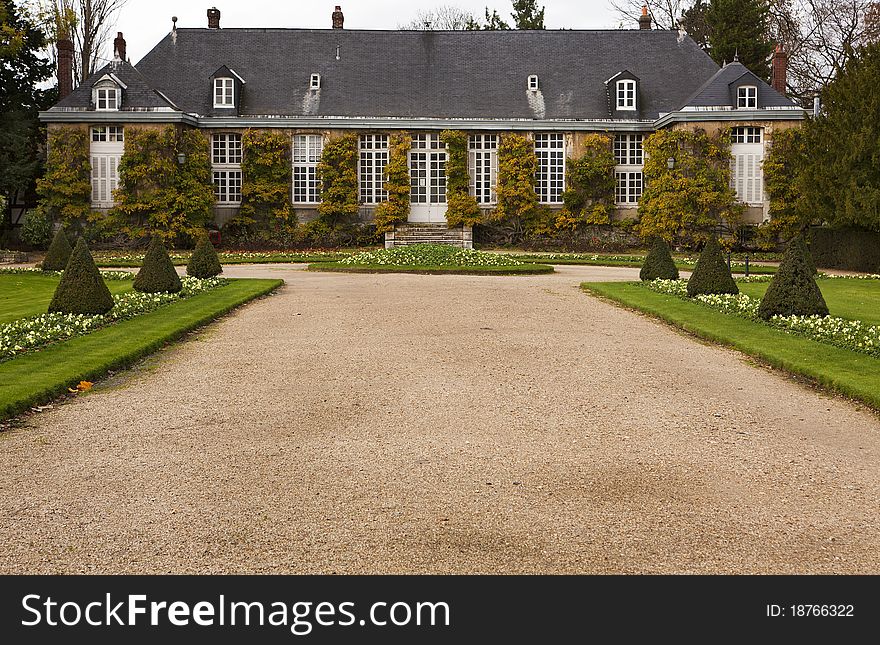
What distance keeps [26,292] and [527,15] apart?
3881 cm

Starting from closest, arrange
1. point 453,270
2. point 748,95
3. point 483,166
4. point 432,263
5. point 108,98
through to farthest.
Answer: point 453,270 < point 432,263 < point 108,98 < point 748,95 < point 483,166

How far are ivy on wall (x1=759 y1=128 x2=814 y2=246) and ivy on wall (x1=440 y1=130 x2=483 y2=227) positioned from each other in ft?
31.4

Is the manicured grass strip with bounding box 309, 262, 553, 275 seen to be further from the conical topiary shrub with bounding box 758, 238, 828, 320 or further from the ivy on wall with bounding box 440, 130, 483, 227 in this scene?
the ivy on wall with bounding box 440, 130, 483, 227

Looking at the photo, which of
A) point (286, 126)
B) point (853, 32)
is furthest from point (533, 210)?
point (853, 32)

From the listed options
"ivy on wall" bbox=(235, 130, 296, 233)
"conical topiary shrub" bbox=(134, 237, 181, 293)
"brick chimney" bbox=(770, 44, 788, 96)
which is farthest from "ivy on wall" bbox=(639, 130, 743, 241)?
"conical topiary shrub" bbox=(134, 237, 181, 293)

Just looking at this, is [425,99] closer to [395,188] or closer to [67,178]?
[395,188]

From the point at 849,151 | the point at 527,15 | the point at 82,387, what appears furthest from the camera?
the point at 527,15

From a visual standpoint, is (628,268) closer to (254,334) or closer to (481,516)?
(254,334)

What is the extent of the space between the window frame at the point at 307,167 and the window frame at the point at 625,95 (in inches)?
413

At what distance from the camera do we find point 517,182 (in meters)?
33.5

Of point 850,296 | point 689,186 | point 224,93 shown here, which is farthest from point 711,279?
point 224,93

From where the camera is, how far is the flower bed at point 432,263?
2197cm

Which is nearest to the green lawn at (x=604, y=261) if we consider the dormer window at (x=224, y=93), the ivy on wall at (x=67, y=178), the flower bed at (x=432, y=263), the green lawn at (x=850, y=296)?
the flower bed at (x=432, y=263)
